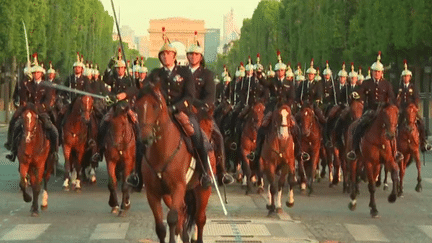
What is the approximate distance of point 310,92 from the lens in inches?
1113

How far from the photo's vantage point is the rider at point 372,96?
73.6ft

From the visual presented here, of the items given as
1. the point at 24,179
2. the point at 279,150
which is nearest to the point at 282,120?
the point at 279,150

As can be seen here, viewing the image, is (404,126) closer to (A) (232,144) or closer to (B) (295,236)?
(A) (232,144)

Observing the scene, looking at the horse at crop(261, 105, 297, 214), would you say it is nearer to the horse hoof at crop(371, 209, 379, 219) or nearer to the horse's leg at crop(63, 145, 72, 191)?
the horse hoof at crop(371, 209, 379, 219)

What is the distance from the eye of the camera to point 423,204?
2383cm

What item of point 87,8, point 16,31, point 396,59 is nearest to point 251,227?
point 396,59

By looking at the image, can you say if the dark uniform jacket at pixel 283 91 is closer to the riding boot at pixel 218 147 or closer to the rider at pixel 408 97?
the rider at pixel 408 97

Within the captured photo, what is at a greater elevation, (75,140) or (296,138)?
(296,138)

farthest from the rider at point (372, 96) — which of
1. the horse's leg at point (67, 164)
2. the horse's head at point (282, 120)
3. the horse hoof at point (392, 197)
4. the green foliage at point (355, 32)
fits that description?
the green foliage at point (355, 32)

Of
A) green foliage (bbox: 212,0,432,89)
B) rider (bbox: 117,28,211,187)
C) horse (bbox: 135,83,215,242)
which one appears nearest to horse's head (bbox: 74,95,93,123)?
rider (bbox: 117,28,211,187)

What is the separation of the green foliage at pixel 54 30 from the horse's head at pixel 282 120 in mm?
53352

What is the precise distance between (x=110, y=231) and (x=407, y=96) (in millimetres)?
9287

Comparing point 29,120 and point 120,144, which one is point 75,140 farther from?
point 29,120

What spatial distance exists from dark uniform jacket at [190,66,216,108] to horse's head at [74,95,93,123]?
8644 mm
